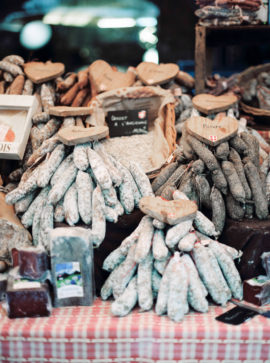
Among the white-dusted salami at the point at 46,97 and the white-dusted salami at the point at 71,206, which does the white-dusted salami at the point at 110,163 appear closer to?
the white-dusted salami at the point at 71,206

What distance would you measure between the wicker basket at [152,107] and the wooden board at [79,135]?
523 millimetres

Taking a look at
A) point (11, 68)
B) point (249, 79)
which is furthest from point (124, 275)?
point (249, 79)

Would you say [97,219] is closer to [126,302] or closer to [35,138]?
[126,302]

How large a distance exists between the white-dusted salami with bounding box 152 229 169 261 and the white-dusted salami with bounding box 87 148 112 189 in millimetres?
373

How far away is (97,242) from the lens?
2.29 meters

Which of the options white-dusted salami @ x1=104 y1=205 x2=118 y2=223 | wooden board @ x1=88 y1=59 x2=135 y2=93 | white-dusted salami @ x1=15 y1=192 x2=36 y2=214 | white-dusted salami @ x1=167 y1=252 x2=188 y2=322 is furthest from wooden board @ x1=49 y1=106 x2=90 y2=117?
white-dusted salami @ x1=167 y1=252 x2=188 y2=322

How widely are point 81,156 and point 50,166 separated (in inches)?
7.4

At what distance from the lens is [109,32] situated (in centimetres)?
518

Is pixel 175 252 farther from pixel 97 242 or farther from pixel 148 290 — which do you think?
pixel 97 242

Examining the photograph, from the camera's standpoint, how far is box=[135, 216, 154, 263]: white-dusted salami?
2.12 meters

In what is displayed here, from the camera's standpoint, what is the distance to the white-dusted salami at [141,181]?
254cm

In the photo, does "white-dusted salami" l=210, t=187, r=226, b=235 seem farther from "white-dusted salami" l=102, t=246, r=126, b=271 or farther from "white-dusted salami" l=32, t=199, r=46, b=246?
"white-dusted salami" l=32, t=199, r=46, b=246

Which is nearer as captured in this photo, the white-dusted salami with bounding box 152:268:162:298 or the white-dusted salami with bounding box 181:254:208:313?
the white-dusted salami with bounding box 181:254:208:313

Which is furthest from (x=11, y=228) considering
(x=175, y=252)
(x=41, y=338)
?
(x=175, y=252)
